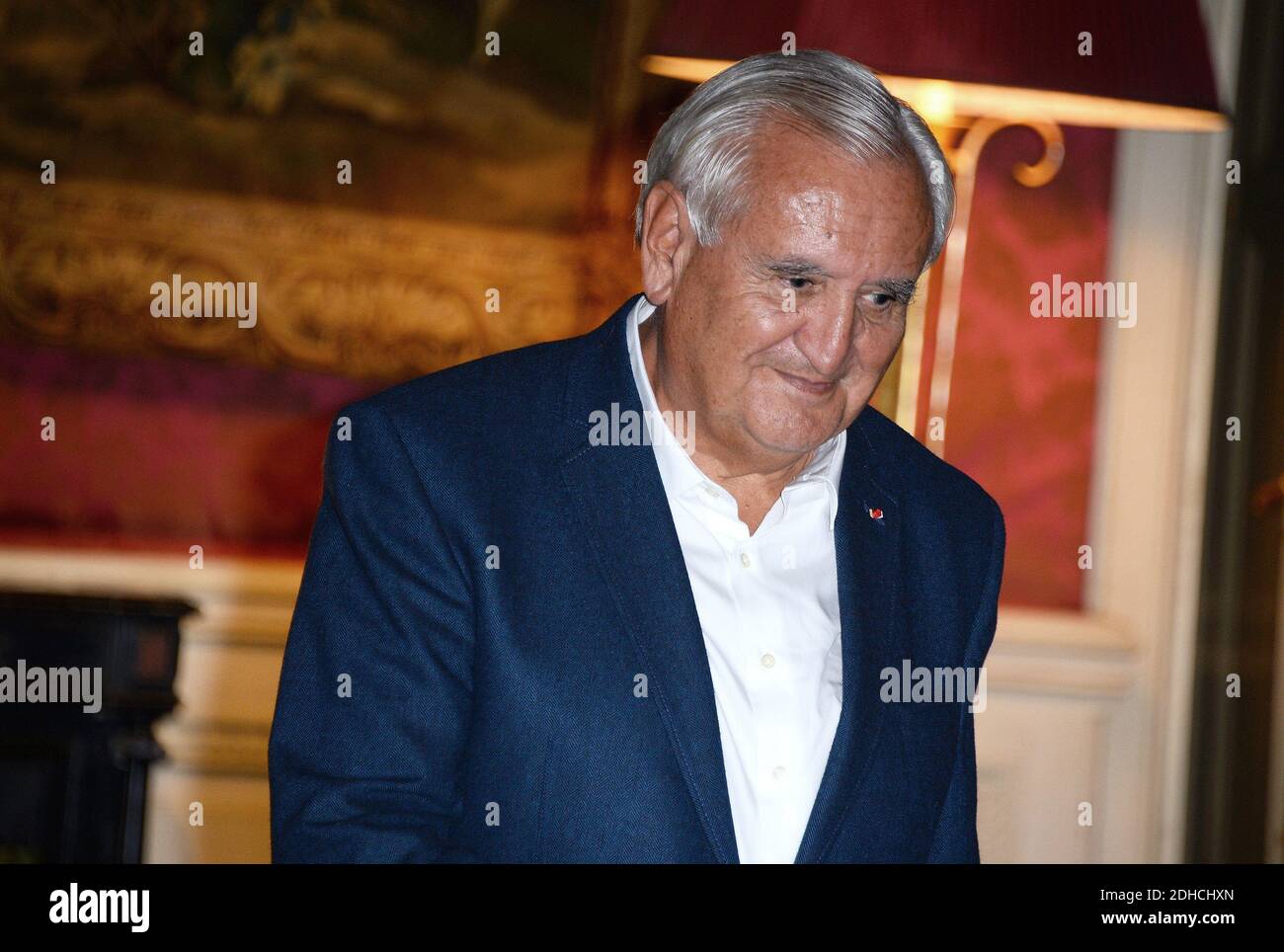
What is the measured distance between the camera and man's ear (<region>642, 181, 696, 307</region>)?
1861mm

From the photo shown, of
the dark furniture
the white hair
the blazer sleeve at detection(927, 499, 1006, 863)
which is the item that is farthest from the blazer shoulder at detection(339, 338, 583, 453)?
the dark furniture

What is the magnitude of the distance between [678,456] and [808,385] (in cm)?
20

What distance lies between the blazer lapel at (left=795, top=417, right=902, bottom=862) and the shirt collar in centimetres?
2

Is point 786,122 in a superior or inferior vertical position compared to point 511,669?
superior

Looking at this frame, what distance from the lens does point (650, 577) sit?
172cm

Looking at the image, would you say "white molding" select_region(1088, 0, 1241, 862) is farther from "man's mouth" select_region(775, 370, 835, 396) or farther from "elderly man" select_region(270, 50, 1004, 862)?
"man's mouth" select_region(775, 370, 835, 396)

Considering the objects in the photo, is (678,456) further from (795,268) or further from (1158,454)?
(1158,454)

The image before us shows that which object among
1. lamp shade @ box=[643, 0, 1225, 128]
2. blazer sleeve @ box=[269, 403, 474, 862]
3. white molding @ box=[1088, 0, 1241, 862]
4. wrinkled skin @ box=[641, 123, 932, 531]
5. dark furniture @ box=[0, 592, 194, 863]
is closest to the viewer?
blazer sleeve @ box=[269, 403, 474, 862]

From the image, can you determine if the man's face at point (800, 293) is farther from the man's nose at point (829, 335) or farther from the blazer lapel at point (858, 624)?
the blazer lapel at point (858, 624)

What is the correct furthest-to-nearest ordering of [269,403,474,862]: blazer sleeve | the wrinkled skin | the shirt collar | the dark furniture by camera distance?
the dark furniture → the shirt collar → the wrinkled skin → [269,403,474,862]: blazer sleeve

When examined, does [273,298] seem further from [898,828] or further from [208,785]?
[898,828]

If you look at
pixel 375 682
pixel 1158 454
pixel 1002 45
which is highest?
pixel 1002 45

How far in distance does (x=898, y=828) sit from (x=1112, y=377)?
2479 mm

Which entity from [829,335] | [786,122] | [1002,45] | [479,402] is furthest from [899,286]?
[1002,45]
